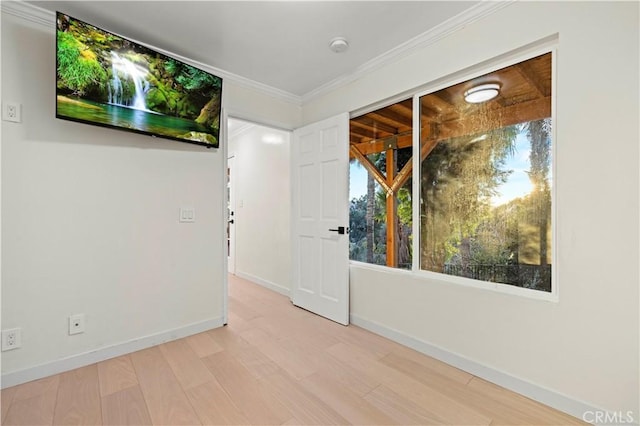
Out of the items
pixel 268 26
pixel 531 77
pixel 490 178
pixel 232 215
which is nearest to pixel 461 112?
pixel 531 77

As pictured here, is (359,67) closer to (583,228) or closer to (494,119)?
(494,119)

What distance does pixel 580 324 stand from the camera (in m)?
1.52

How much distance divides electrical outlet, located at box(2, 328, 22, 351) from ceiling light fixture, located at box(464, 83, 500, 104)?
344 cm

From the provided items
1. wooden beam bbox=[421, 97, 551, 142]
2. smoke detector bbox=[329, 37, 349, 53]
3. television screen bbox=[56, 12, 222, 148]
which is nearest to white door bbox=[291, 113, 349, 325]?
smoke detector bbox=[329, 37, 349, 53]

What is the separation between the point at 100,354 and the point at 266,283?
211 cm

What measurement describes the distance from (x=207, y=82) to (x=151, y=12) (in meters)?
0.58

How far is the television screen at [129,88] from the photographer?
1788 millimetres

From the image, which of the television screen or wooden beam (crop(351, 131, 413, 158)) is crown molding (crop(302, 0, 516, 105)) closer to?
wooden beam (crop(351, 131, 413, 158))

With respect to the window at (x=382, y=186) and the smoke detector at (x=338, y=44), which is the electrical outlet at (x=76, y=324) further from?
the smoke detector at (x=338, y=44)

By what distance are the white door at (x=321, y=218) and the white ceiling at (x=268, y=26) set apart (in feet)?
2.30

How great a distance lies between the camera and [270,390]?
1751 millimetres

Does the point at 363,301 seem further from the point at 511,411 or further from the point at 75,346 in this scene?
the point at 75,346

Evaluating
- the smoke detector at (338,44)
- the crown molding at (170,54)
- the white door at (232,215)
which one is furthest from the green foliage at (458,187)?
the white door at (232,215)

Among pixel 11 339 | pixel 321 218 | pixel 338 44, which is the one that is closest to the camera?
pixel 11 339
